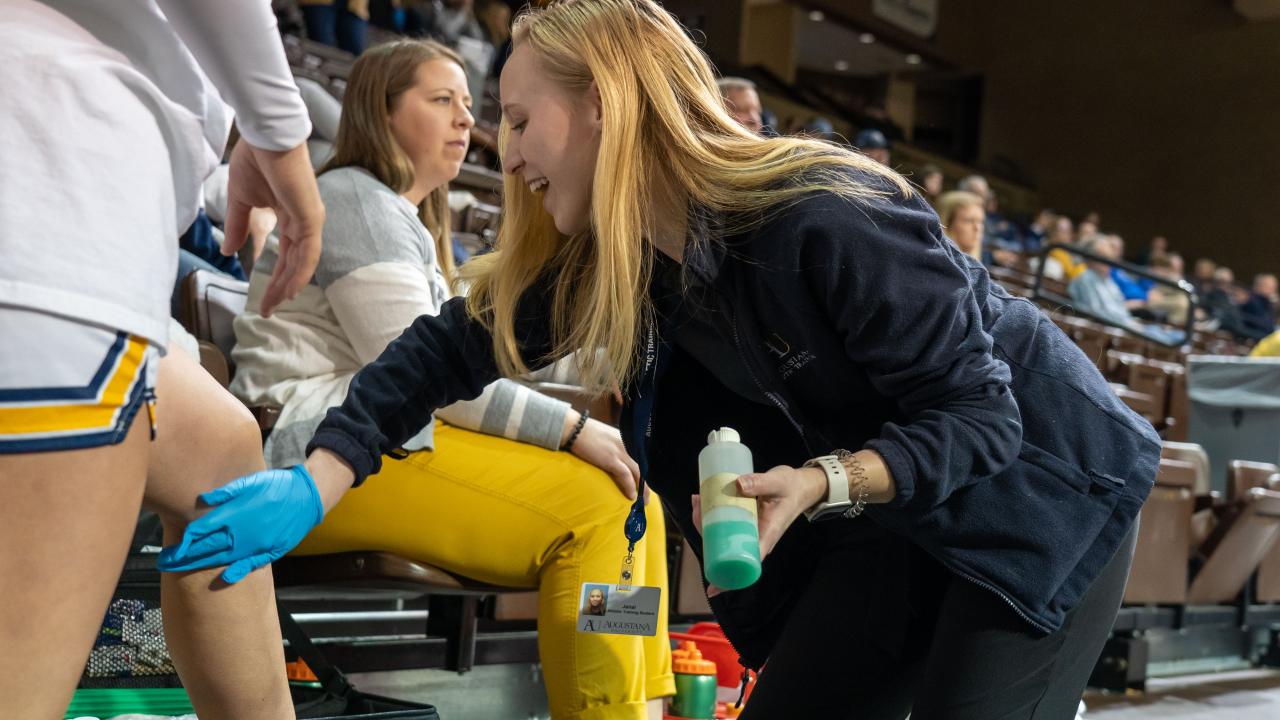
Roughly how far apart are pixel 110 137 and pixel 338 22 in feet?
22.4

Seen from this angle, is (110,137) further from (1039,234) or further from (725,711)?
(1039,234)

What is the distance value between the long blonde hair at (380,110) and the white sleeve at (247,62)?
3.82 feet

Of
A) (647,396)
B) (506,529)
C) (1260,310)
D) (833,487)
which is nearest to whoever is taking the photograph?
(833,487)

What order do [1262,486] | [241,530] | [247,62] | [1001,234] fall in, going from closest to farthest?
[247,62], [241,530], [1262,486], [1001,234]

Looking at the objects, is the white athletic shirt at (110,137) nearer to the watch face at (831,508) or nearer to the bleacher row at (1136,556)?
the watch face at (831,508)

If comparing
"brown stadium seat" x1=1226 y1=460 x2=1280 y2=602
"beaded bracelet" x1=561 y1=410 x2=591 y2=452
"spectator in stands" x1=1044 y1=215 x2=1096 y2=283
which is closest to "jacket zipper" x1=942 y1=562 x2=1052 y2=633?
"beaded bracelet" x1=561 y1=410 x2=591 y2=452

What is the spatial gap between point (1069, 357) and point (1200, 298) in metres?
12.0

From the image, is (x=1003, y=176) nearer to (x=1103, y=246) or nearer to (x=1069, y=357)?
(x=1103, y=246)

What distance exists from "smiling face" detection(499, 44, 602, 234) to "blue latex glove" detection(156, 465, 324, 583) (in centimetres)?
41

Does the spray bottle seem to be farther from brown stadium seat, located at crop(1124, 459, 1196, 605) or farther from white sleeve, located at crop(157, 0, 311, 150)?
brown stadium seat, located at crop(1124, 459, 1196, 605)

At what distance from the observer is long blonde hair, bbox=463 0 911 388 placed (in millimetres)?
1220

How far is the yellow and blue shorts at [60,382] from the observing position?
70 centimetres

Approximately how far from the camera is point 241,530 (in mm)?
995

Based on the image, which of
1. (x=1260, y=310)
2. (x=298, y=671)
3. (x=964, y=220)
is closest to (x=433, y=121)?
(x=298, y=671)
